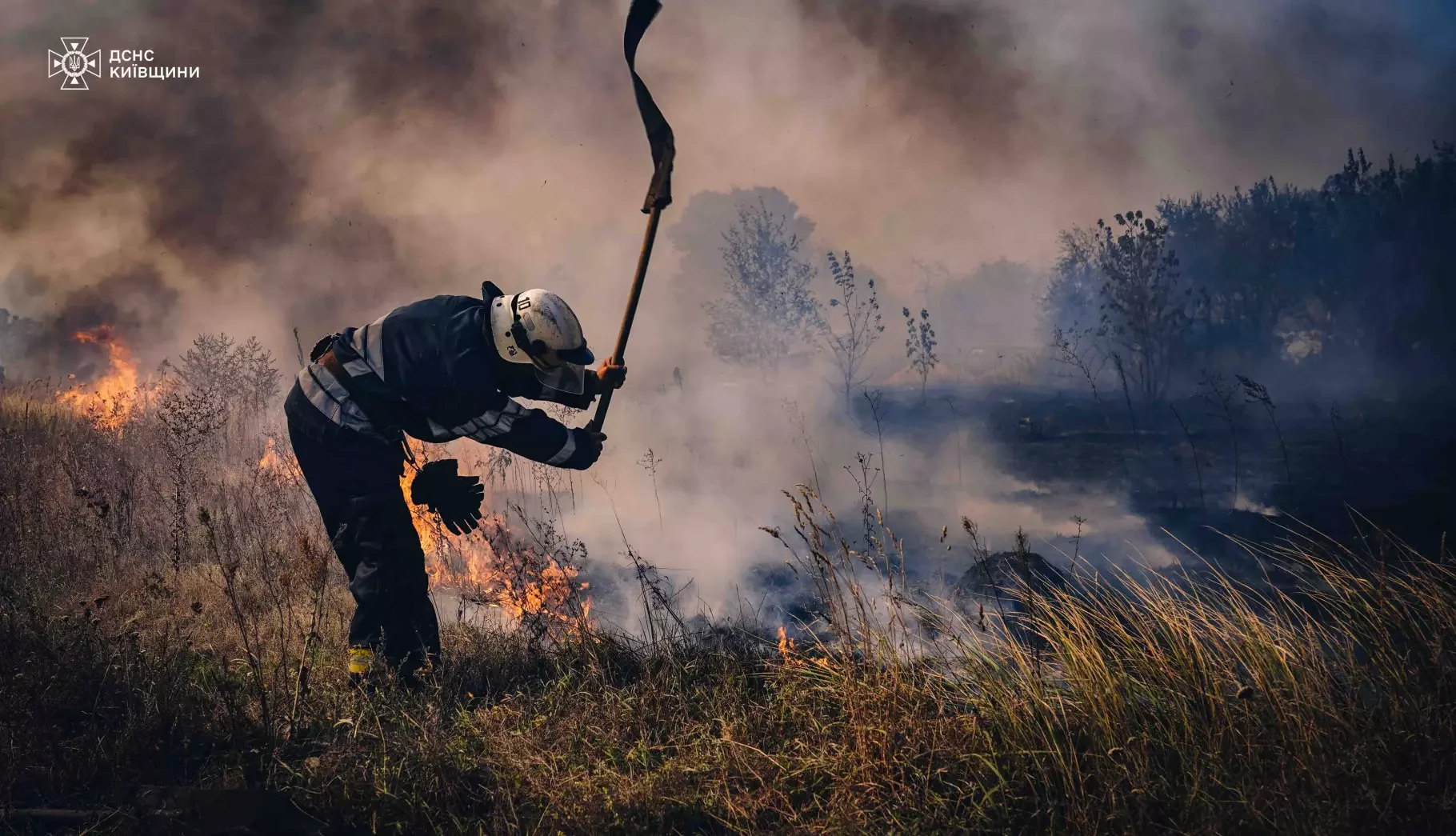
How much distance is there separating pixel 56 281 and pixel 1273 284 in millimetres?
27774

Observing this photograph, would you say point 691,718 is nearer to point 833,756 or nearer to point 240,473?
point 833,756

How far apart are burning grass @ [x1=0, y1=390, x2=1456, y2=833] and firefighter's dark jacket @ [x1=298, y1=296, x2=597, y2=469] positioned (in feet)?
2.78

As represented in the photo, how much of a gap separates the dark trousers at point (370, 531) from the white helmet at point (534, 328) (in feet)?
2.89

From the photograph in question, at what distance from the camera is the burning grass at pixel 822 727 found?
2.30m

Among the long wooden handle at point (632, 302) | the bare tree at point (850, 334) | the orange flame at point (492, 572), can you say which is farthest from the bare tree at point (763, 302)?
the long wooden handle at point (632, 302)

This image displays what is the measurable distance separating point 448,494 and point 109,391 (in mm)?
12249

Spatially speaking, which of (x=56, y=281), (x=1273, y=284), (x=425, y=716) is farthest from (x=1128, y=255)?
(x=56, y=281)

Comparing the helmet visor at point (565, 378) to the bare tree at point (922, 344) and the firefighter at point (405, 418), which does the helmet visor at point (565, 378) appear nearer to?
the firefighter at point (405, 418)

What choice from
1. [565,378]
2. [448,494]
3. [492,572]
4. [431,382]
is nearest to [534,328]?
[565,378]

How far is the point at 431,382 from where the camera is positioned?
3.70 metres

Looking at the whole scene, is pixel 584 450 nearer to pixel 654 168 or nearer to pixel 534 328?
pixel 534 328

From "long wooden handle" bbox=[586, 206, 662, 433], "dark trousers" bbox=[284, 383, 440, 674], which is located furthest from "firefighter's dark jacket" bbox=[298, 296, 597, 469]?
"long wooden handle" bbox=[586, 206, 662, 433]

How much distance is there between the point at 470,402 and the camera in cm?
371

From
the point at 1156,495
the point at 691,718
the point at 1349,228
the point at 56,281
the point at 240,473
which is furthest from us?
the point at 1349,228
